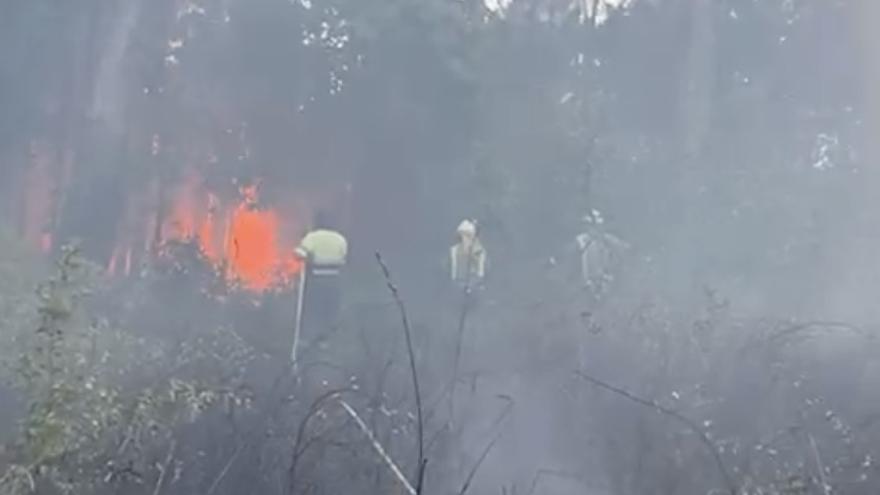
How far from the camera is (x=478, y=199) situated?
13523mm

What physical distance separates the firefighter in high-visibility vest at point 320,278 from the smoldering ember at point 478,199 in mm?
23

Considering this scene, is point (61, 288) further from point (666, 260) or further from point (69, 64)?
point (69, 64)

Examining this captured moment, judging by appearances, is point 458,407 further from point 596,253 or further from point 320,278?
point 596,253

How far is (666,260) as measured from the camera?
40.2 ft

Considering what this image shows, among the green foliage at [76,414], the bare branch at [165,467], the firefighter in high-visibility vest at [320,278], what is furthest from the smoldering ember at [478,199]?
the bare branch at [165,467]

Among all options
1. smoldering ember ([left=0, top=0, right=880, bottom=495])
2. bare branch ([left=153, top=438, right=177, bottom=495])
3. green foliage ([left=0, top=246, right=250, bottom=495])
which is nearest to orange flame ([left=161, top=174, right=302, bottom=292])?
smoldering ember ([left=0, top=0, right=880, bottom=495])

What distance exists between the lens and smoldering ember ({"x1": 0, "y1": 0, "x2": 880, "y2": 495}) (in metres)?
5.99

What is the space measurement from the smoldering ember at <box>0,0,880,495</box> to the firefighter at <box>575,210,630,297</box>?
0.17 ft

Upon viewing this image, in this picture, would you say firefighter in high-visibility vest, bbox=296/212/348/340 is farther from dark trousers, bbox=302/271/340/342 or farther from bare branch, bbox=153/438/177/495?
bare branch, bbox=153/438/177/495

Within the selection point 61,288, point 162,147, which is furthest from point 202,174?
point 61,288

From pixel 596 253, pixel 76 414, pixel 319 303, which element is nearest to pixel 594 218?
pixel 596 253

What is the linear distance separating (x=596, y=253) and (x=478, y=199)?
2777mm

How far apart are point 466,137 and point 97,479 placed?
35.2 feet

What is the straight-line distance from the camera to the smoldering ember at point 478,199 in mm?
5992
